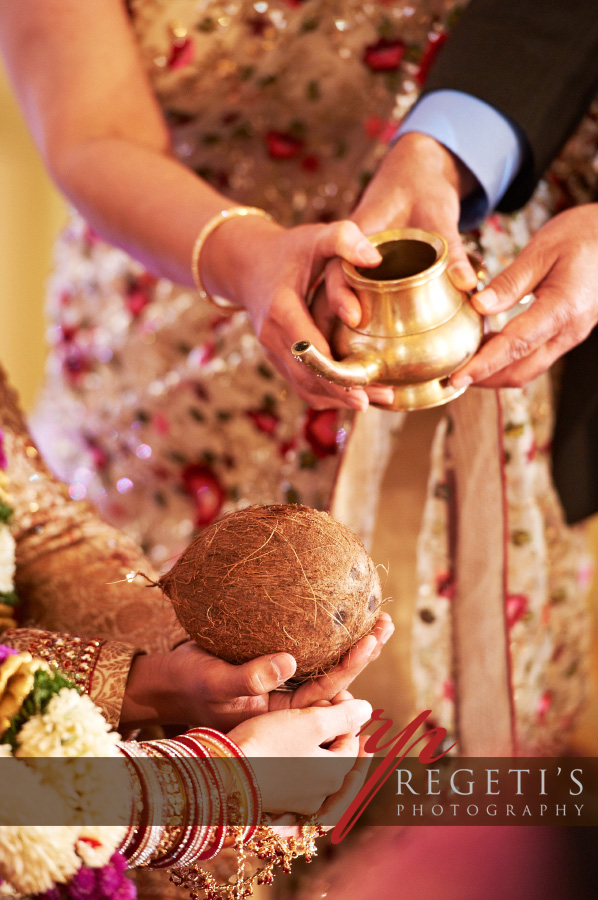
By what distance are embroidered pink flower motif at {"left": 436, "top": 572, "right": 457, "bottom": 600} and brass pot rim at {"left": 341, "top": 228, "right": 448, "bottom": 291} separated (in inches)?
16.5

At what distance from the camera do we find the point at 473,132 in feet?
2.51

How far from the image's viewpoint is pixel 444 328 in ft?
1.93

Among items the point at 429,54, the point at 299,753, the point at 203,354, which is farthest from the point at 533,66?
the point at 299,753

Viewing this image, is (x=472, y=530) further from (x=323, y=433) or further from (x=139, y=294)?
(x=139, y=294)

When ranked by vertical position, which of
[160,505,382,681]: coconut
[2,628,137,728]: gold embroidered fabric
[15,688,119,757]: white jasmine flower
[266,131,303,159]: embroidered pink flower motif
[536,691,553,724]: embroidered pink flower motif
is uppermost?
[266,131,303,159]: embroidered pink flower motif

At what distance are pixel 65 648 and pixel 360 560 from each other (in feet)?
0.76

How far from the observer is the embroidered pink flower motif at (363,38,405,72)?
3.32 feet

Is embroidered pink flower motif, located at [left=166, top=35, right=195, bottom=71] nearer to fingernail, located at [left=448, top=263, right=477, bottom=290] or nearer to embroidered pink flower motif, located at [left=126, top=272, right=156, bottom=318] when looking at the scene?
embroidered pink flower motif, located at [left=126, top=272, right=156, bottom=318]

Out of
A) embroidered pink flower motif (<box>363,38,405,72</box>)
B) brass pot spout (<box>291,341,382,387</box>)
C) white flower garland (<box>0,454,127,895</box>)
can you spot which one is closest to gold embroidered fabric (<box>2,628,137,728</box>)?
white flower garland (<box>0,454,127,895</box>)

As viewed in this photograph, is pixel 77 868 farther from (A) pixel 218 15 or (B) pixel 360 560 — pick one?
(A) pixel 218 15

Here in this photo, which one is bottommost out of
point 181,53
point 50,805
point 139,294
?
point 139,294

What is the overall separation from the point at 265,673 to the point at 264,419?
662mm

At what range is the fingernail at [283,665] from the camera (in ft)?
1.51

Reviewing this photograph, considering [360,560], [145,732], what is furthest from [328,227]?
[145,732]
